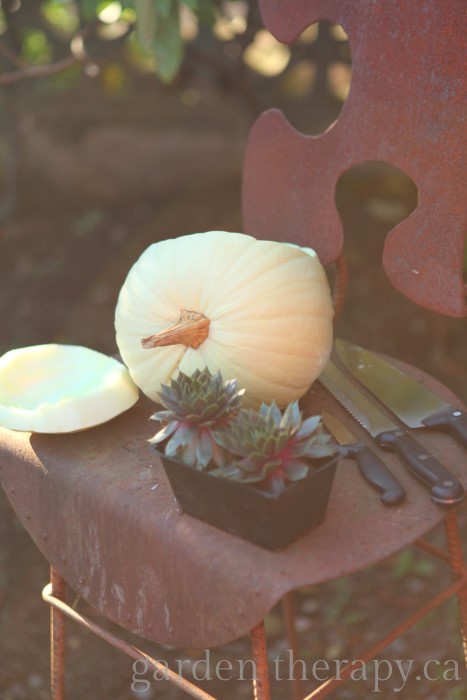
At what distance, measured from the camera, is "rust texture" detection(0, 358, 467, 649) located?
101 centimetres

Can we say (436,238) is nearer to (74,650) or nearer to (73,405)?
(73,405)

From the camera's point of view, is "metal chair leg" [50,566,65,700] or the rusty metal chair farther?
"metal chair leg" [50,566,65,700]

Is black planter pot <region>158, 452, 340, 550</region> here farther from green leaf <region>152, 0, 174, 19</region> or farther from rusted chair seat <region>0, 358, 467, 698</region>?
green leaf <region>152, 0, 174, 19</region>

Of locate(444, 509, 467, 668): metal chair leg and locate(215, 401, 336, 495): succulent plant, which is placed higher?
locate(215, 401, 336, 495): succulent plant

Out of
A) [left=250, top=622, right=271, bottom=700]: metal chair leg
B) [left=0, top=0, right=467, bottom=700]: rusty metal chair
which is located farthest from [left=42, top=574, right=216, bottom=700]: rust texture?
[left=250, top=622, right=271, bottom=700]: metal chair leg

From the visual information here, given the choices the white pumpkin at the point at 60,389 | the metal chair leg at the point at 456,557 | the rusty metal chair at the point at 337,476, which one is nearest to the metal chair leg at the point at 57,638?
the rusty metal chair at the point at 337,476

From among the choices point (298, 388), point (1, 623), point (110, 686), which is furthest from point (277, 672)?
point (298, 388)

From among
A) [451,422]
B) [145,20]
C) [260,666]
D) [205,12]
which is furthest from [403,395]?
[205,12]

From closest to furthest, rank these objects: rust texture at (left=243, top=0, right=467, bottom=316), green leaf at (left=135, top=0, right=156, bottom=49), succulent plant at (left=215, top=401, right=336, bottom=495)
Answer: succulent plant at (left=215, top=401, right=336, bottom=495) < rust texture at (left=243, top=0, right=467, bottom=316) < green leaf at (left=135, top=0, right=156, bottom=49)

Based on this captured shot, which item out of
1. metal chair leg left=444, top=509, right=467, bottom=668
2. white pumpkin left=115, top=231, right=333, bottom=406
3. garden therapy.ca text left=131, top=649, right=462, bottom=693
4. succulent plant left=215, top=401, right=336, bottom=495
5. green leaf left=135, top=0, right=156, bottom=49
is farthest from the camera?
garden therapy.ca text left=131, top=649, right=462, bottom=693

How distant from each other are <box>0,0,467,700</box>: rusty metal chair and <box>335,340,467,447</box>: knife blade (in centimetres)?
2

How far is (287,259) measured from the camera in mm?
1255

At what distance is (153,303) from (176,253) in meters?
0.07

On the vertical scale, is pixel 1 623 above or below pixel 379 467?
below
